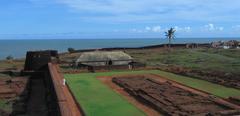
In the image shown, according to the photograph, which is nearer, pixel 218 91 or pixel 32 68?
pixel 218 91

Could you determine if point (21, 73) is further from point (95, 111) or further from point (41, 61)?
point (95, 111)

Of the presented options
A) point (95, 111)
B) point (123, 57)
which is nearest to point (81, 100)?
point (95, 111)

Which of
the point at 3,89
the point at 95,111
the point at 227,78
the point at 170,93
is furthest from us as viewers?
the point at 227,78

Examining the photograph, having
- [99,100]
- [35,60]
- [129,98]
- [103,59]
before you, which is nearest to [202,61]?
[103,59]

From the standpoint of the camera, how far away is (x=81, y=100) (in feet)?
52.0

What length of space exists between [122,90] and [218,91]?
185 inches

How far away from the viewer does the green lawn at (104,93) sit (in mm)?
13944

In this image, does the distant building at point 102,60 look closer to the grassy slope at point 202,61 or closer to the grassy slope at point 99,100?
the grassy slope at point 202,61

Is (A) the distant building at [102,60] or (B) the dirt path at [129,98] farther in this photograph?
(A) the distant building at [102,60]

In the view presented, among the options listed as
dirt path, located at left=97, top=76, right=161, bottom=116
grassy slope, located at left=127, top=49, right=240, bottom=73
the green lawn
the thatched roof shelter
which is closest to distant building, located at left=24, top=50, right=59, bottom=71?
the green lawn

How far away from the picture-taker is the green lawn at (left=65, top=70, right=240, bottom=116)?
1394cm

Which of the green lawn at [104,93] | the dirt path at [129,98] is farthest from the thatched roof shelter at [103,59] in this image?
the dirt path at [129,98]

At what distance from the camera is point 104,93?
17.7 m

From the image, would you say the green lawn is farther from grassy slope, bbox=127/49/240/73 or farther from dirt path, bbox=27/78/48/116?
grassy slope, bbox=127/49/240/73
